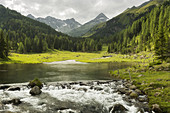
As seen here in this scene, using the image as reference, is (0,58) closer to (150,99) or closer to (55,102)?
(55,102)

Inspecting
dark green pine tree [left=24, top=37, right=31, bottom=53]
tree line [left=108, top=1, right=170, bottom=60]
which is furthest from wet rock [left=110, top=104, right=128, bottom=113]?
dark green pine tree [left=24, top=37, right=31, bottom=53]

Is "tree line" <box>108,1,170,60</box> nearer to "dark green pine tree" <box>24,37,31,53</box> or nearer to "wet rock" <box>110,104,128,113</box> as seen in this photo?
"wet rock" <box>110,104,128,113</box>

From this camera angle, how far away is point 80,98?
74.0 ft

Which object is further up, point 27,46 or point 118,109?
point 27,46

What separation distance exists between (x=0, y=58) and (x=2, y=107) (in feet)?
260

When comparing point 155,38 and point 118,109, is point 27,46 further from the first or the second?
point 118,109

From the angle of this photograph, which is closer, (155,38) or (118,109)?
(118,109)

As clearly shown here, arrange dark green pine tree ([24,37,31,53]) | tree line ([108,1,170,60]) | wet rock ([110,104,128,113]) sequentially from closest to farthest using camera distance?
wet rock ([110,104,128,113]) → tree line ([108,1,170,60]) → dark green pine tree ([24,37,31,53])

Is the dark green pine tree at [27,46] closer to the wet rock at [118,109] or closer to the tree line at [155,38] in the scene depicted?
the tree line at [155,38]

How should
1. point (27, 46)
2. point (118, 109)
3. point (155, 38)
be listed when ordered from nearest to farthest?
point (118, 109) → point (155, 38) → point (27, 46)

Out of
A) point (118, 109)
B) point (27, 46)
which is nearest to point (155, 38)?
point (118, 109)

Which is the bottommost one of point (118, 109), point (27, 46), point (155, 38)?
point (118, 109)

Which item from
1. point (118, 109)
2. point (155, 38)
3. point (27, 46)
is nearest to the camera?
point (118, 109)

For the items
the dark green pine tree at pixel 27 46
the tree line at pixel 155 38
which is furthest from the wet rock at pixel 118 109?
the dark green pine tree at pixel 27 46
